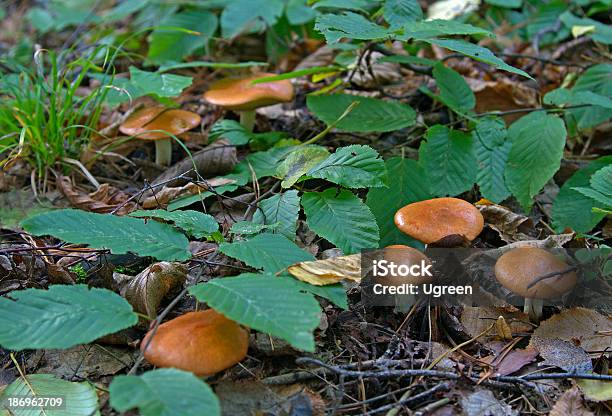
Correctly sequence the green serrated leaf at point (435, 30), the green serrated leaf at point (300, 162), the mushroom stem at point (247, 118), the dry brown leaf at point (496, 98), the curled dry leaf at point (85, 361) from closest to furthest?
1. the curled dry leaf at point (85, 361)
2. the green serrated leaf at point (435, 30)
3. the green serrated leaf at point (300, 162)
4. the mushroom stem at point (247, 118)
5. the dry brown leaf at point (496, 98)

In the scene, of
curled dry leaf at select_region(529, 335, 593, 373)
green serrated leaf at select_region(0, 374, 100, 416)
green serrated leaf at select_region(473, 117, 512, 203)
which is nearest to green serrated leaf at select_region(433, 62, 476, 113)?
green serrated leaf at select_region(473, 117, 512, 203)

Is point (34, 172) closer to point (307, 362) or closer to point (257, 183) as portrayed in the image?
point (257, 183)

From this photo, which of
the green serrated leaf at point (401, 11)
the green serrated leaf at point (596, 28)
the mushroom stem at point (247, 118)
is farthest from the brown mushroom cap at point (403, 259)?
the green serrated leaf at point (596, 28)

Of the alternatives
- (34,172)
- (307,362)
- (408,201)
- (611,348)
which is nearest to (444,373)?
(307,362)

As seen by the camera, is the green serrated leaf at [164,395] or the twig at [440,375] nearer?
the green serrated leaf at [164,395]

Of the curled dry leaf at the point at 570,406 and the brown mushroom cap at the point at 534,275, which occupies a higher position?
the brown mushroom cap at the point at 534,275

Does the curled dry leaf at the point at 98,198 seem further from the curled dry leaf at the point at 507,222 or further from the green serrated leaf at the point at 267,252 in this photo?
the curled dry leaf at the point at 507,222

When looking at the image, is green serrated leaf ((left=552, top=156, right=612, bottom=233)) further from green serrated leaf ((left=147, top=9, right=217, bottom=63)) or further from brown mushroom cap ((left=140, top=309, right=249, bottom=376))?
green serrated leaf ((left=147, top=9, right=217, bottom=63))

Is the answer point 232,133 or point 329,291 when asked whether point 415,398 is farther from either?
point 232,133
